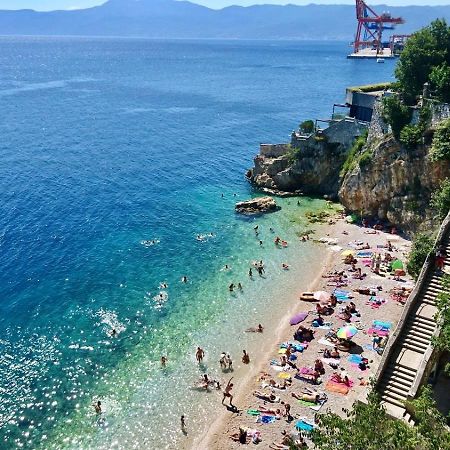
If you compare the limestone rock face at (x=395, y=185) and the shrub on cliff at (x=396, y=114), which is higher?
the shrub on cliff at (x=396, y=114)

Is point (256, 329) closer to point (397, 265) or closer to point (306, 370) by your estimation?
point (306, 370)

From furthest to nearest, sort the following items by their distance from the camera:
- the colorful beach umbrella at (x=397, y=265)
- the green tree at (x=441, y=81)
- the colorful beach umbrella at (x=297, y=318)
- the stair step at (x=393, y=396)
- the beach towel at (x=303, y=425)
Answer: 1. the green tree at (x=441, y=81)
2. the colorful beach umbrella at (x=397, y=265)
3. the colorful beach umbrella at (x=297, y=318)
4. the beach towel at (x=303, y=425)
5. the stair step at (x=393, y=396)

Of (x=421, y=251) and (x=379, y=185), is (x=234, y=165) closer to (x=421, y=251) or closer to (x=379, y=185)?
(x=379, y=185)

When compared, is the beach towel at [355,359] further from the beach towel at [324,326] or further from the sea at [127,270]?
the sea at [127,270]

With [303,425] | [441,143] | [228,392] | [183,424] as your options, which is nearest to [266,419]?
[303,425]

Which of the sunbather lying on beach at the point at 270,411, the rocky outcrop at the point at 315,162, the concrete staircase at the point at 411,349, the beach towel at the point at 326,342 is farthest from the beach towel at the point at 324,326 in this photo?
the rocky outcrop at the point at 315,162

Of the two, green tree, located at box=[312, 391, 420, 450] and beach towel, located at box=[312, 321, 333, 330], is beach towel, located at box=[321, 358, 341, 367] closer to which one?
beach towel, located at box=[312, 321, 333, 330]

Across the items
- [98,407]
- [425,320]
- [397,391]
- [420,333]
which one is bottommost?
[98,407]
